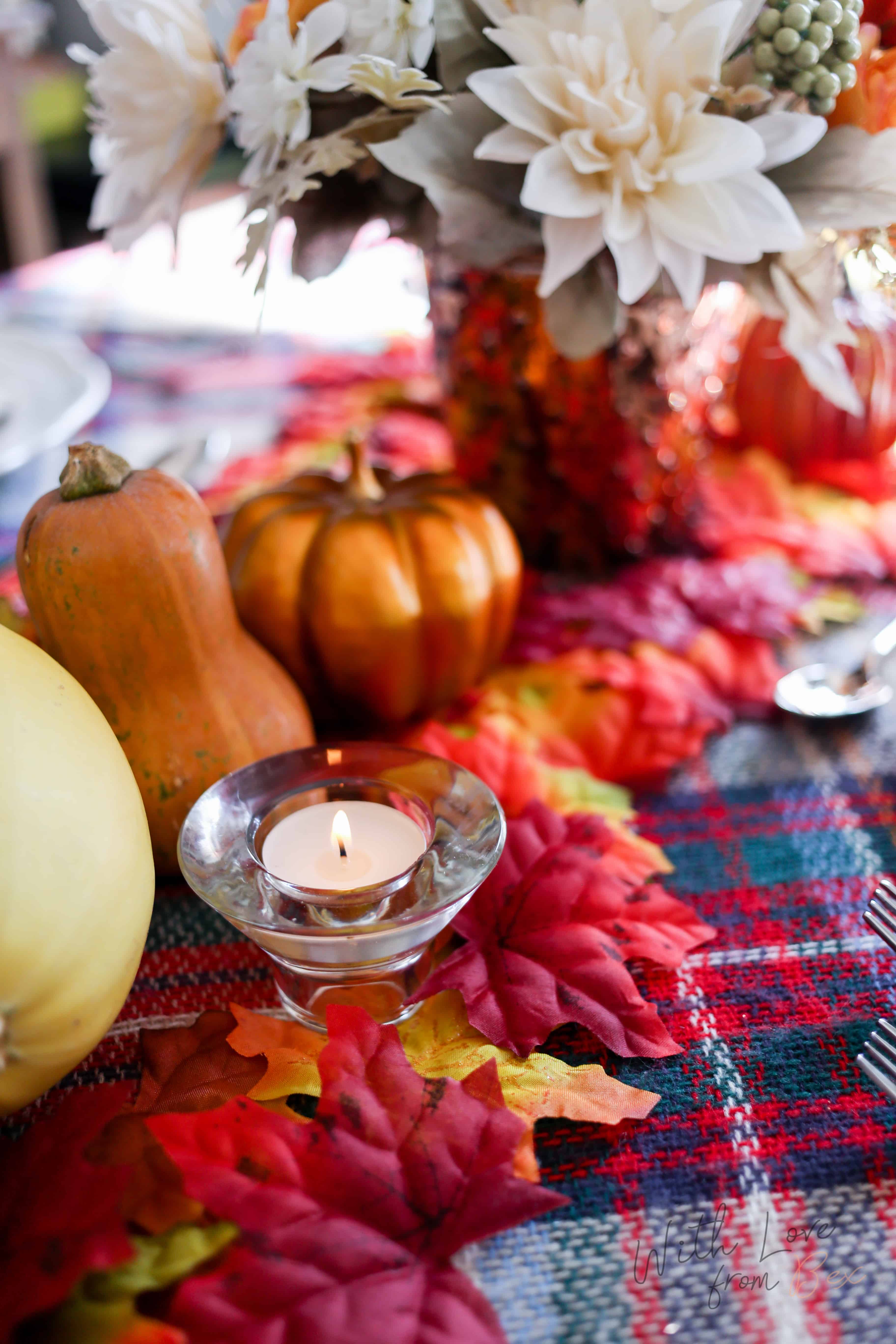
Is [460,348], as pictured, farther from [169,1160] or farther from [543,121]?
[169,1160]

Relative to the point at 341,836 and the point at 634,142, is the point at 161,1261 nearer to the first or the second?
the point at 341,836

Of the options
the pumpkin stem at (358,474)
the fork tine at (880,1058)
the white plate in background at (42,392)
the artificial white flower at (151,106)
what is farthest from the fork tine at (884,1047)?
the white plate in background at (42,392)

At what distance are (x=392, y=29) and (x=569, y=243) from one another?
0.11 meters

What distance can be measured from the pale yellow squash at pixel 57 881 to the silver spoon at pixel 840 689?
36 cm

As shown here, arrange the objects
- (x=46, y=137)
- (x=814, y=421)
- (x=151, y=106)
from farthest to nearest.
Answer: (x=46, y=137)
(x=814, y=421)
(x=151, y=106)

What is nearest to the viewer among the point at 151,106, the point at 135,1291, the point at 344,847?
the point at 135,1291

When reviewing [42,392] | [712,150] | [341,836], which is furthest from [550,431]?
[42,392]

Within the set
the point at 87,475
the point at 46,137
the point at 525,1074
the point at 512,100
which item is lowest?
the point at 46,137

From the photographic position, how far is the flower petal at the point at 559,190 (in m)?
0.40

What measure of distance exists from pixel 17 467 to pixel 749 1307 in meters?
0.72

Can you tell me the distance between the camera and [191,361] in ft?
3.34

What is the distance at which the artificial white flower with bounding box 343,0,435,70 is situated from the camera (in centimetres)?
40

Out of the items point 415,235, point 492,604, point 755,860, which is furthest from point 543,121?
point 755,860

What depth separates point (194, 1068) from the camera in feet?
1.13
